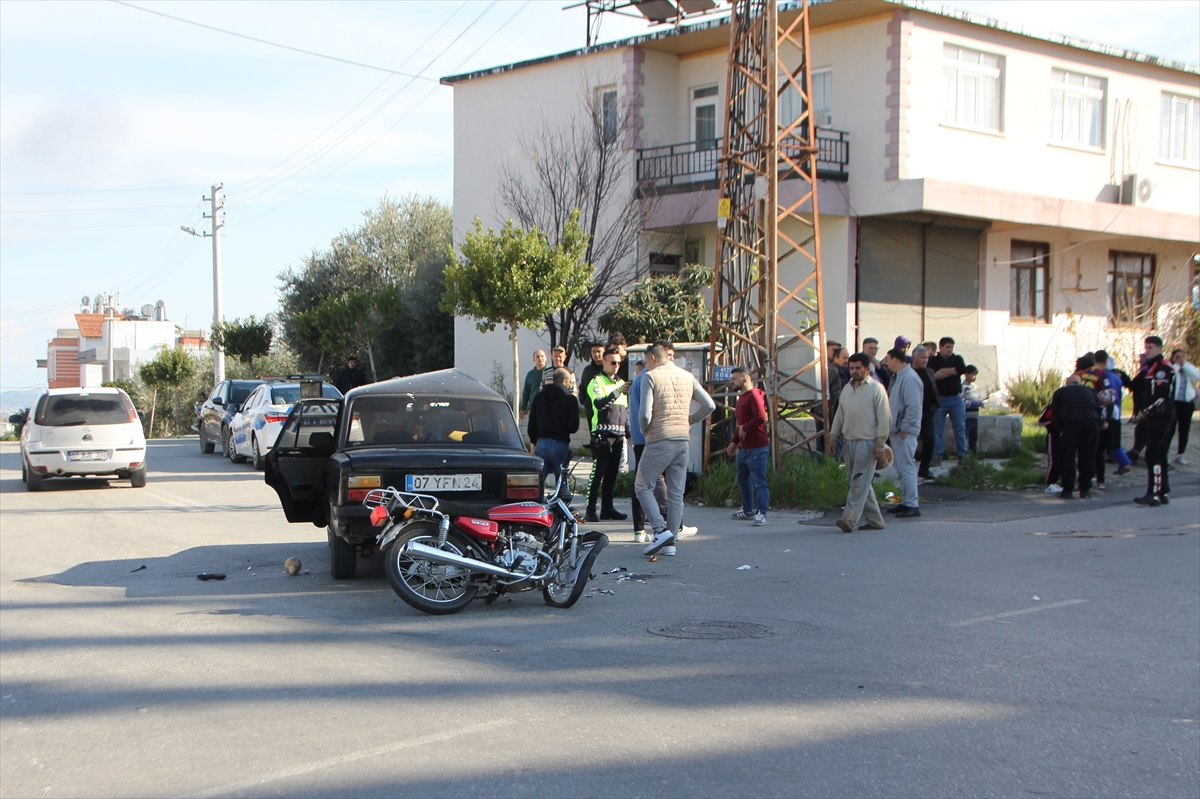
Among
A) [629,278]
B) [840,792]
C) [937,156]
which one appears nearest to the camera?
[840,792]

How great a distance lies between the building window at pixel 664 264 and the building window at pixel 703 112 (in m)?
2.68

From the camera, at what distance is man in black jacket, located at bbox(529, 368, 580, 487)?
37.2ft

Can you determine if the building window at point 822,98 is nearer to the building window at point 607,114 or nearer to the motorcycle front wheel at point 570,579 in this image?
the building window at point 607,114

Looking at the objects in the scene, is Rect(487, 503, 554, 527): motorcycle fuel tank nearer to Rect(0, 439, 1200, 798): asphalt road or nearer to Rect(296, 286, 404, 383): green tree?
Rect(0, 439, 1200, 798): asphalt road

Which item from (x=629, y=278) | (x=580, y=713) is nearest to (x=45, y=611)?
(x=580, y=713)

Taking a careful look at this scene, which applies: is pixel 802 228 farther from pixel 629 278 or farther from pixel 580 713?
pixel 580 713

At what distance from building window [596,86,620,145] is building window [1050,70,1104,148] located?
9.87 metres

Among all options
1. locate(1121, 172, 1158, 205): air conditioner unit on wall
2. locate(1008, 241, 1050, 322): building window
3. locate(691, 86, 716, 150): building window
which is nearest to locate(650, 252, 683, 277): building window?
locate(691, 86, 716, 150): building window

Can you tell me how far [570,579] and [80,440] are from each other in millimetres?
12104

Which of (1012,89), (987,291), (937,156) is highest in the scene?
(1012,89)

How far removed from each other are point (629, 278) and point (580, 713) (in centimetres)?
1921

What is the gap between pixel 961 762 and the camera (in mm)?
4469

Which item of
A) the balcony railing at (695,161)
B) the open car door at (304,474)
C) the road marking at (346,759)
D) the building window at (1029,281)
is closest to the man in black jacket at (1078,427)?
the open car door at (304,474)

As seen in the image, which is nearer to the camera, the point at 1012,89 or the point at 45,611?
the point at 45,611
